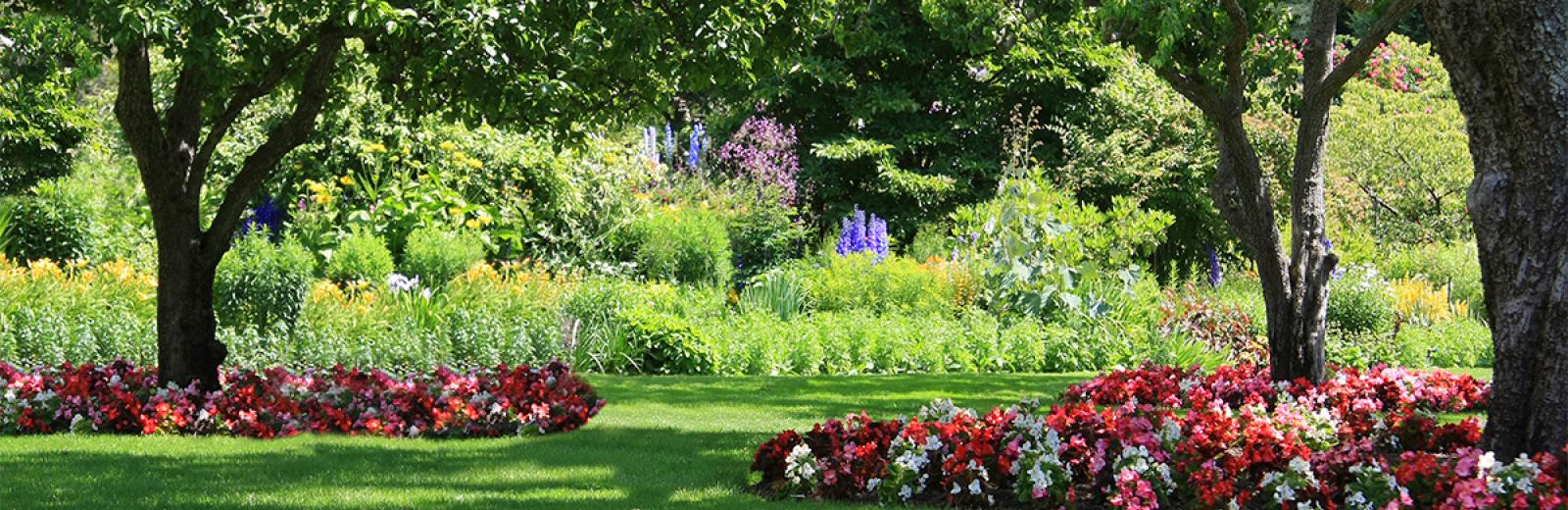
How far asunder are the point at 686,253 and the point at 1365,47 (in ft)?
26.5

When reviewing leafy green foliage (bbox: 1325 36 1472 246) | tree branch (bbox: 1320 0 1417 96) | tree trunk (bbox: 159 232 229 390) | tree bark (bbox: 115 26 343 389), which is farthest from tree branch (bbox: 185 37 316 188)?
leafy green foliage (bbox: 1325 36 1472 246)

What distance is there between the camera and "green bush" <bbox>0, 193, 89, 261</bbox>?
541 inches

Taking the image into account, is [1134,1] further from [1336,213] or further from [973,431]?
[1336,213]

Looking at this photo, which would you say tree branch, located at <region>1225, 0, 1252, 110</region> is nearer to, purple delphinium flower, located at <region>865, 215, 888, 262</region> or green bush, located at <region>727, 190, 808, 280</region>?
purple delphinium flower, located at <region>865, 215, 888, 262</region>

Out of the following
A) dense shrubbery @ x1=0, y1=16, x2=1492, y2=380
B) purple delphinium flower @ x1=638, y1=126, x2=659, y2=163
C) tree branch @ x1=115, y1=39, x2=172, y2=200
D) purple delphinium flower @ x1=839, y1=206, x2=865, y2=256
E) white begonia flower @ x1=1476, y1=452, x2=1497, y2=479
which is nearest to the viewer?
white begonia flower @ x1=1476, y1=452, x2=1497, y2=479

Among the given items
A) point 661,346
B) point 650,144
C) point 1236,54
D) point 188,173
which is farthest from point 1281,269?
point 650,144

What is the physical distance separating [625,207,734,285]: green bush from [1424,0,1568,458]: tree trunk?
31.9ft

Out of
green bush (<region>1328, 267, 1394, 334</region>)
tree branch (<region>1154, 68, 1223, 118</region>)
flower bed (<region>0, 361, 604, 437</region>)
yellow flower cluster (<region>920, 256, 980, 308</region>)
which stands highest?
tree branch (<region>1154, 68, 1223, 118</region>)

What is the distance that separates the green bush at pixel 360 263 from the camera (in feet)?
40.6

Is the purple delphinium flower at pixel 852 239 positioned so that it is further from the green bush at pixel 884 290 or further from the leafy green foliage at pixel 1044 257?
the leafy green foliage at pixel 1044 257

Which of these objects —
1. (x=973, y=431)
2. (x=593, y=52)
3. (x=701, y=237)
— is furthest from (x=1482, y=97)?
(x=701, y=237)

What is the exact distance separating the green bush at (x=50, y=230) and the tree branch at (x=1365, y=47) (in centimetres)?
1101

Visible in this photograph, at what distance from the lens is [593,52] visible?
277 inches

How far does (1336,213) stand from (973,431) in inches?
589
